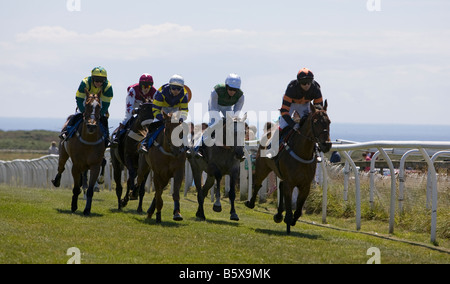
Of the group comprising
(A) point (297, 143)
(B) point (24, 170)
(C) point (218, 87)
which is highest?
(C) point (218, 87)

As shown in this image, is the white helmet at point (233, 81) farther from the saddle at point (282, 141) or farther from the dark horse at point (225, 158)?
the saddle at point (282, 141)

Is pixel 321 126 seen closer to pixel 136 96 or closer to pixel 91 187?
pixel 91 187

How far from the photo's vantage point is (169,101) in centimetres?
1280

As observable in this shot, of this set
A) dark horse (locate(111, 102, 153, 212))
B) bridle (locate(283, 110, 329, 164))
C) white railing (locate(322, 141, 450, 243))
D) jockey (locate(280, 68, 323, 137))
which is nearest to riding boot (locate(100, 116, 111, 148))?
dark horse (locate(111, 102, 153, 212))

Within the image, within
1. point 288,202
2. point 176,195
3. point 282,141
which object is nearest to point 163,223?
point 176,195

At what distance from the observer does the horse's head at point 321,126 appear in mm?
10734

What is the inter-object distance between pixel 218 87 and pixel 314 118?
3015 mm

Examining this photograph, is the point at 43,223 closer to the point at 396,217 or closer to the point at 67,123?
the point at 67,123

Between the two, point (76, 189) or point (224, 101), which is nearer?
point (224, 101)

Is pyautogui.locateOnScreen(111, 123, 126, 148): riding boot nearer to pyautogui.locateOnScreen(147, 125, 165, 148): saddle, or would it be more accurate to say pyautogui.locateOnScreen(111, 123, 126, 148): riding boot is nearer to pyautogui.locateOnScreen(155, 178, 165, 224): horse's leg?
pyautogui.locateOnScreen(147, 125, 165, 148): saddle

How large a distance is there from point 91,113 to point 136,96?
9.64 ft

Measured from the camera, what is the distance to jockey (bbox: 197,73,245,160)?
1333cm
